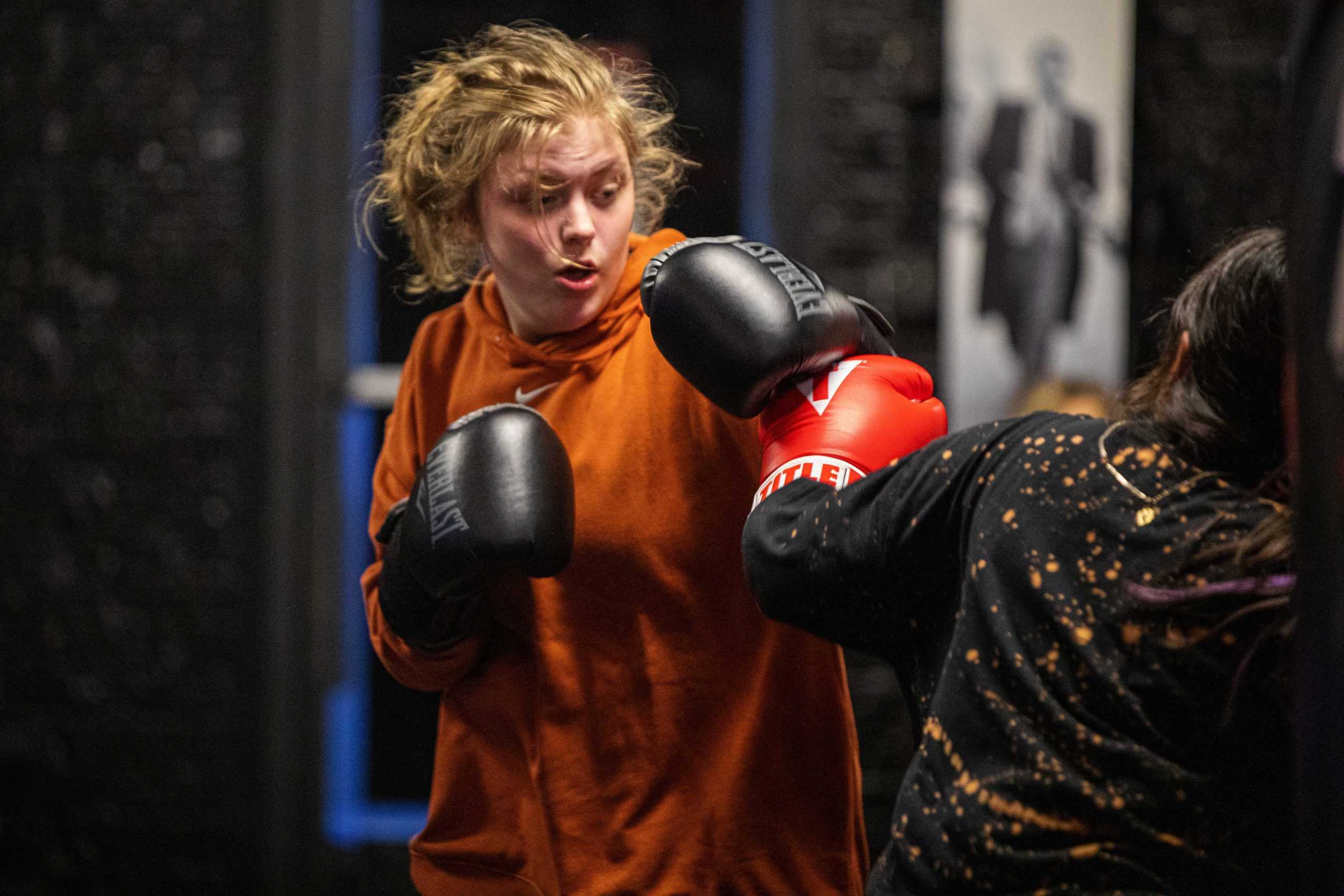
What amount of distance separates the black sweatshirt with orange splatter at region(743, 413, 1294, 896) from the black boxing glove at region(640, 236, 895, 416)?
7.9 inches

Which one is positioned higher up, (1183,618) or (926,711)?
(1183,618)

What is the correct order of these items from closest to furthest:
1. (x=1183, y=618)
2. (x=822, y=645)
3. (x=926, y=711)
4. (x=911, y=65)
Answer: (x=1183, y=618) < (x=926, y=711) < (x=822, y=645) < (x=911, y=65)

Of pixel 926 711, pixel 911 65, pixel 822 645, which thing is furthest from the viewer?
pixel 911 65

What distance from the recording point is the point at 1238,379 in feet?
2.70

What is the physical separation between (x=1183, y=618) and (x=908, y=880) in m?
0.26

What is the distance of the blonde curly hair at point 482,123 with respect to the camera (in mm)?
1124

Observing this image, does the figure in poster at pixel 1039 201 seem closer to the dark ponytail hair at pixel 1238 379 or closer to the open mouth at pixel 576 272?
the open mouth at pixel 576 272

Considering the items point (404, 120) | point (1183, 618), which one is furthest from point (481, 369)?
point (1183, 618)

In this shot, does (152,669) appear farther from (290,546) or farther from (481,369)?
(481,369)

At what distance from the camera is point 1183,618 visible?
775 mm

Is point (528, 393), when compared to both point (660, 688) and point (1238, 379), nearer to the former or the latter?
point (660, 688)

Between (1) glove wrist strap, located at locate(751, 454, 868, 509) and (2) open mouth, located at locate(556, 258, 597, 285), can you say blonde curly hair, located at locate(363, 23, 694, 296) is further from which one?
(1) glove wrist strap, located at locate(751, 454, 868, 509)

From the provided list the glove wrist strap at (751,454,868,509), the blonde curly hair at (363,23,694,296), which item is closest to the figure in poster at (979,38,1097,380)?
the blonde curly hair at (363,23,694,296)

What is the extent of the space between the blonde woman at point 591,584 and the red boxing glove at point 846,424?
4.0 inches
